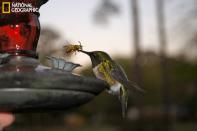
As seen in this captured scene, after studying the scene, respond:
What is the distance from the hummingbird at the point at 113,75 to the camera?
5.94 ft

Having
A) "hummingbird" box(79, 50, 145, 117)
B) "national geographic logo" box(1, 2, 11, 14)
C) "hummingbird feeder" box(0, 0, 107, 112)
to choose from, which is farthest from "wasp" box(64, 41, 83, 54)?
"national geographic logo" box(1, 2, 11, 14)

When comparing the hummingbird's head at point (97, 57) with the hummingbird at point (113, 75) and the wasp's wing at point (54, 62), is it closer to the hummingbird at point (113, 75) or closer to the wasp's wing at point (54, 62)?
the hummingbird at point (113, 75)

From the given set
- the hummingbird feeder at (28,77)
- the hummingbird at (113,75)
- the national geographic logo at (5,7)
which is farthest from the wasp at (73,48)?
the national geographic logo at (5,7)

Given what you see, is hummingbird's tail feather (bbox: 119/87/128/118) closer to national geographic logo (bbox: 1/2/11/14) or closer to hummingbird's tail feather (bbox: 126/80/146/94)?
hummingbird's tail feather (bbox: 126/80/146/94)

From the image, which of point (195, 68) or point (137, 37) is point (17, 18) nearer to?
point (137, 37)

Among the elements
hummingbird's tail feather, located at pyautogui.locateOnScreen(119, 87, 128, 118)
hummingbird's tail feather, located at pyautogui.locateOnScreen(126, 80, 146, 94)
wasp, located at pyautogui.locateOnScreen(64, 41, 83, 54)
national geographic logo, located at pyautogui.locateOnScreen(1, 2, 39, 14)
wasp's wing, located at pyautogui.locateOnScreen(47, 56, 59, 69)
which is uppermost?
national geographic logo, located at pyautogui.locateOnScreen(1, 2, 39, 14)

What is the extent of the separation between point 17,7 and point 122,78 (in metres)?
0.39

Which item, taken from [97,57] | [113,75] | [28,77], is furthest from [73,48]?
[28,77]

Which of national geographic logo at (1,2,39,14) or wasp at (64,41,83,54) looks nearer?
national geographic logo at (1,2,39,14)

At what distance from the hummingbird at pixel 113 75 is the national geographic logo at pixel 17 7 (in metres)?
0.26

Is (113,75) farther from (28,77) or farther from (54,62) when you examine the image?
(28,77)

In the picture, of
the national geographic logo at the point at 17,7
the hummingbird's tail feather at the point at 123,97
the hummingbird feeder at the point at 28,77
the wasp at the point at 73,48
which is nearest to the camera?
the hummingbird feeder at the point at 28,77

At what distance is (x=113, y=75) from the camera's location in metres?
1.83

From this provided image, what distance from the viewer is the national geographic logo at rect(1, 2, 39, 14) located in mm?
1735
